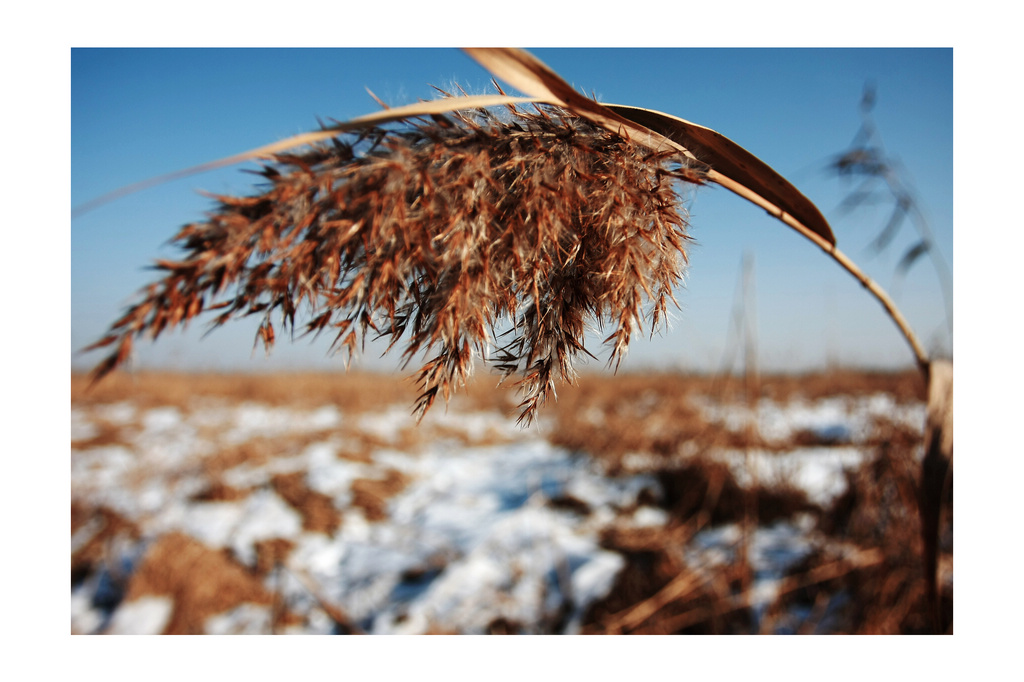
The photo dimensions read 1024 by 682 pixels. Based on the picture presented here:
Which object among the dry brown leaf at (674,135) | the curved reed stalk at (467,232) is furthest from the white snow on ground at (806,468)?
the curved reed stalk at (467,232)

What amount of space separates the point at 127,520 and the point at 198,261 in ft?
12.0

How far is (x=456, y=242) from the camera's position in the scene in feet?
2.09

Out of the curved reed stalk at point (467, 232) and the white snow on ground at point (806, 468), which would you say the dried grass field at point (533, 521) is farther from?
the curved reed stalk at point (467, 232)

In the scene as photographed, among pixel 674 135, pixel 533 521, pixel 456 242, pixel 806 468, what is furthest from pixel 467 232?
pixel 806 468

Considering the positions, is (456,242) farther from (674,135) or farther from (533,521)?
(533,521)

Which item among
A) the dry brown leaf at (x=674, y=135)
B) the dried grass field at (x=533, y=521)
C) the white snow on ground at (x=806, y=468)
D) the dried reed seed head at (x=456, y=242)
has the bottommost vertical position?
the dried grass field at (x=533, y=521)

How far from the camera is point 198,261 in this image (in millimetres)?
573

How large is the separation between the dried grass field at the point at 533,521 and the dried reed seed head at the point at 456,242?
85cm

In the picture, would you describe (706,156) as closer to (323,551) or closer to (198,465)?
(323,551)

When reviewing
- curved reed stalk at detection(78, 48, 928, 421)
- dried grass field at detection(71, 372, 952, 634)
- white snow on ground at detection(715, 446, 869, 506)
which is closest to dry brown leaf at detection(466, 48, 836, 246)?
curved reed stalk at detection(78, 48, 928, 421)

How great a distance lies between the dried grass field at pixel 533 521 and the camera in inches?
95.2

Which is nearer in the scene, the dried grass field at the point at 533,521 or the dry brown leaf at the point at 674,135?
the dry brown leaf at the point at 674,135
